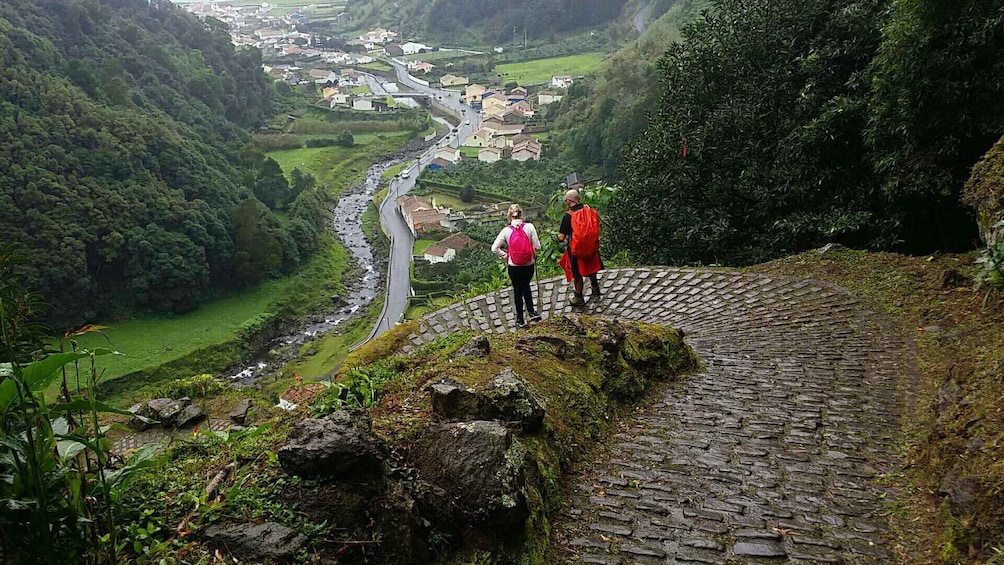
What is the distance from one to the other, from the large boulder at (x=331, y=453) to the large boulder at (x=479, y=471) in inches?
12.5

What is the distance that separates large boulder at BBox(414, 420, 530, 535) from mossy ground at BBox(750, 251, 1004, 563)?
73.4 inches

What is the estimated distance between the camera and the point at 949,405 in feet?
13.1

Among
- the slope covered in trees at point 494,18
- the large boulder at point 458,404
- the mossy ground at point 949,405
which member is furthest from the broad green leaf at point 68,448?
the slope covered in trees at point 494,18

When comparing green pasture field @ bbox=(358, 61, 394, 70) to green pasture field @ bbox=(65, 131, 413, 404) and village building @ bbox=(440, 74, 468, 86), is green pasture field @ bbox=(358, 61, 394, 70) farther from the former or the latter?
green pasture field @ bbox=(65, 131, 413, 404)

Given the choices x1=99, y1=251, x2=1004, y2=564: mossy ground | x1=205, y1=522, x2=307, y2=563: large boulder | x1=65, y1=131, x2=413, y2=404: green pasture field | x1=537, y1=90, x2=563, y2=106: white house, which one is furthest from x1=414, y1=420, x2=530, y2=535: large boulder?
x1=537, y1=90, x2=563, y2=106: white house

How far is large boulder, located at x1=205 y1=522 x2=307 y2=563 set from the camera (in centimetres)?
222

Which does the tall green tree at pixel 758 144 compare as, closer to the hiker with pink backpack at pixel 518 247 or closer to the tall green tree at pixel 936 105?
the tall green tree at pixel 936 105

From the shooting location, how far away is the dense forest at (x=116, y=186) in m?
33.0

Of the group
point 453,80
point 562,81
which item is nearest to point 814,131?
point 562,81

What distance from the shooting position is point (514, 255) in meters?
7.20

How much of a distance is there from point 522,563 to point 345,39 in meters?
124

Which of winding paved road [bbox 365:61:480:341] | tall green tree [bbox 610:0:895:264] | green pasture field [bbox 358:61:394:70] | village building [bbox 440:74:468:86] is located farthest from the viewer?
green pasture field [bbox 358:61:394:70]

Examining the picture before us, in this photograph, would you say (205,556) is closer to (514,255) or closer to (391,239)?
(514,255)

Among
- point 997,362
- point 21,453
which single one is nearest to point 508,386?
point 21,453
